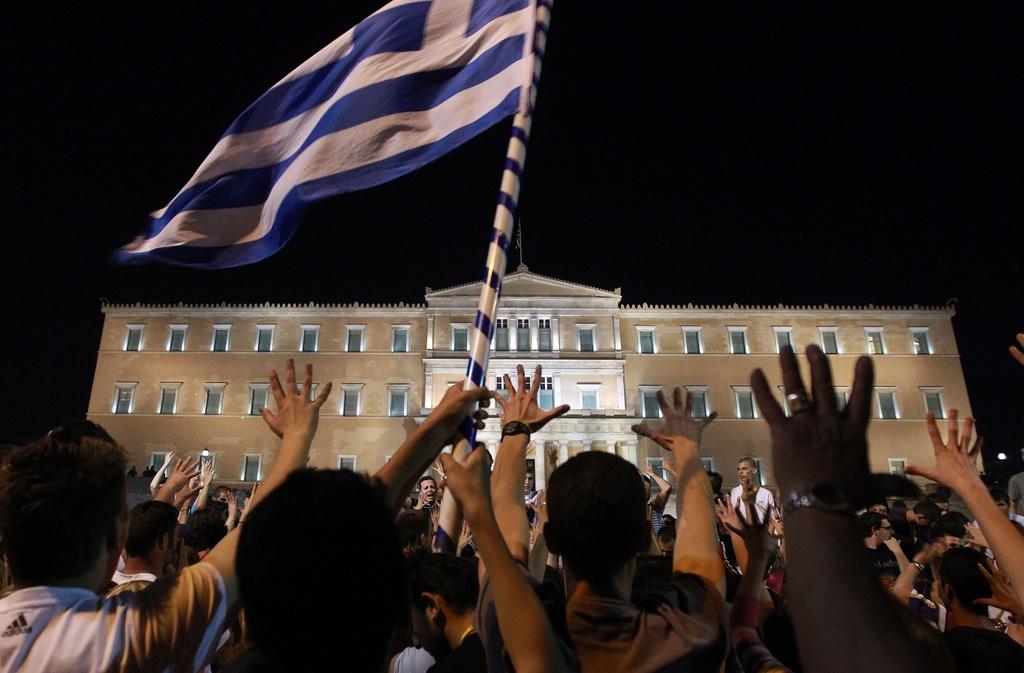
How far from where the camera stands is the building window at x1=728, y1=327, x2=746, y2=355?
1516 inches

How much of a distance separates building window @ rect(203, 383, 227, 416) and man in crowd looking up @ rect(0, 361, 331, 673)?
124ft

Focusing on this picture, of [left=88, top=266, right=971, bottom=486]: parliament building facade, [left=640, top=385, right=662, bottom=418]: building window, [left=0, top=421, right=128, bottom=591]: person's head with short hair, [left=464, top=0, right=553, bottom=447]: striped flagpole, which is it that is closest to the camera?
[left=0, top=421, right=128, bottom=591]: person's head with short hair

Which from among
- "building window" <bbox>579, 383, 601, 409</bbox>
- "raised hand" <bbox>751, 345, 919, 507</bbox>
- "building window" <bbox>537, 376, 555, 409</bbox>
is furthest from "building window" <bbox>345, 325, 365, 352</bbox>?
"raised hand" <bbox>751, 345, 919, 507</bbox>

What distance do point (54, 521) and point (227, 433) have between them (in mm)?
37291

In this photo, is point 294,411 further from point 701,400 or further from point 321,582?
point 701,400

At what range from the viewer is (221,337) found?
38188mm

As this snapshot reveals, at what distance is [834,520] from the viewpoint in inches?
44.5

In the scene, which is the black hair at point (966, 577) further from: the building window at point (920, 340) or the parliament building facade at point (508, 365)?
the building window at point (920, 340)

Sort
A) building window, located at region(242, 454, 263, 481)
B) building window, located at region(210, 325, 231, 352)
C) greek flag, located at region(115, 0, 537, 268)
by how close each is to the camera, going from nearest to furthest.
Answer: greek flag, located at region(115, 0, 537, 268), building window, located at region(242, 454, 263, 481), building window, located at region(210, 325, 231, 352)

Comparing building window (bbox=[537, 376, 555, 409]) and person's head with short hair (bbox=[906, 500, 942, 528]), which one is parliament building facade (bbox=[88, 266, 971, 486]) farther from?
person's head with short hair (bbox=[906, 500, 942, 528])

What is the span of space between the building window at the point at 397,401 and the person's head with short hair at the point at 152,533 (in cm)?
3372

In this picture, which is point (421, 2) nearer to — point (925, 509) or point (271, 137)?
point (271, 137)

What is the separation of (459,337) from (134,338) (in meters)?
18.7

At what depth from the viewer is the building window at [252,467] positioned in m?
34.8
